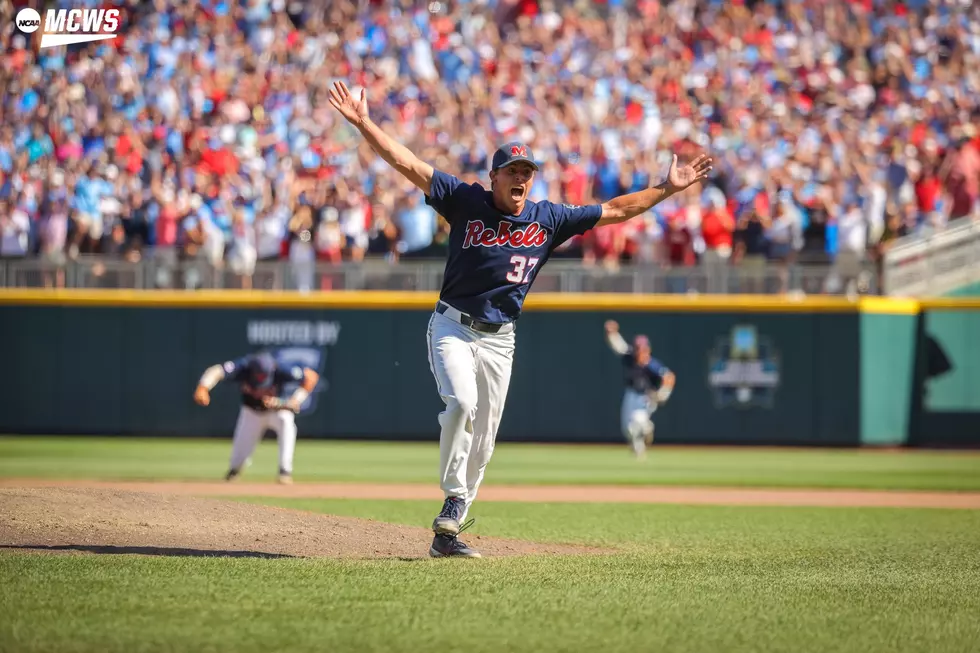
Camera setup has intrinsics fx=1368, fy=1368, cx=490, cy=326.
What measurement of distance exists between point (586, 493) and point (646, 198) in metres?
6.75

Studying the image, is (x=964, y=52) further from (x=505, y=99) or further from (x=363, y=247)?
(x=363, y=247)

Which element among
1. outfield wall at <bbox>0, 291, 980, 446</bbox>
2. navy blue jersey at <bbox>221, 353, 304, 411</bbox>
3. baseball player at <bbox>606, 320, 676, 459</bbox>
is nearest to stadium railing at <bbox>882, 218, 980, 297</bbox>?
outfield wall at <bbox>0, 291, 980, 446</bbox>

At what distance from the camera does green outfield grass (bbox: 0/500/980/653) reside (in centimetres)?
521

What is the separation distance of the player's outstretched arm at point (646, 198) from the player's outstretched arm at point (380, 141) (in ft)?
3.71

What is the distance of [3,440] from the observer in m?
22.0

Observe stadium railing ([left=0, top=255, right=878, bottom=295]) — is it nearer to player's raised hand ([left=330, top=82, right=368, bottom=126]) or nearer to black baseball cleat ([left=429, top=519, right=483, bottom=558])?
player's raised hand ([left=330, top=82, right=368, bottom=126])

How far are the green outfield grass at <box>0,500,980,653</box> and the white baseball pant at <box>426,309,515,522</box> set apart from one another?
21.8 inches

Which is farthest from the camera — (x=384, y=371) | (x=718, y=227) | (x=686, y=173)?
(x=384, y=371)

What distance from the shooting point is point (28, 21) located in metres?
21.5

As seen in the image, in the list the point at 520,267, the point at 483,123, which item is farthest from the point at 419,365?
the point at 520,267

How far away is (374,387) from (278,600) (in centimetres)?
1667

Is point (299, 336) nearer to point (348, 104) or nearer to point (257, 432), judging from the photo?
point (257, 432)

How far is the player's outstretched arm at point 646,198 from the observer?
7926 millimetres

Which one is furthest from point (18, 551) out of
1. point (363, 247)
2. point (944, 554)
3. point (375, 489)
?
point (363, 247)
